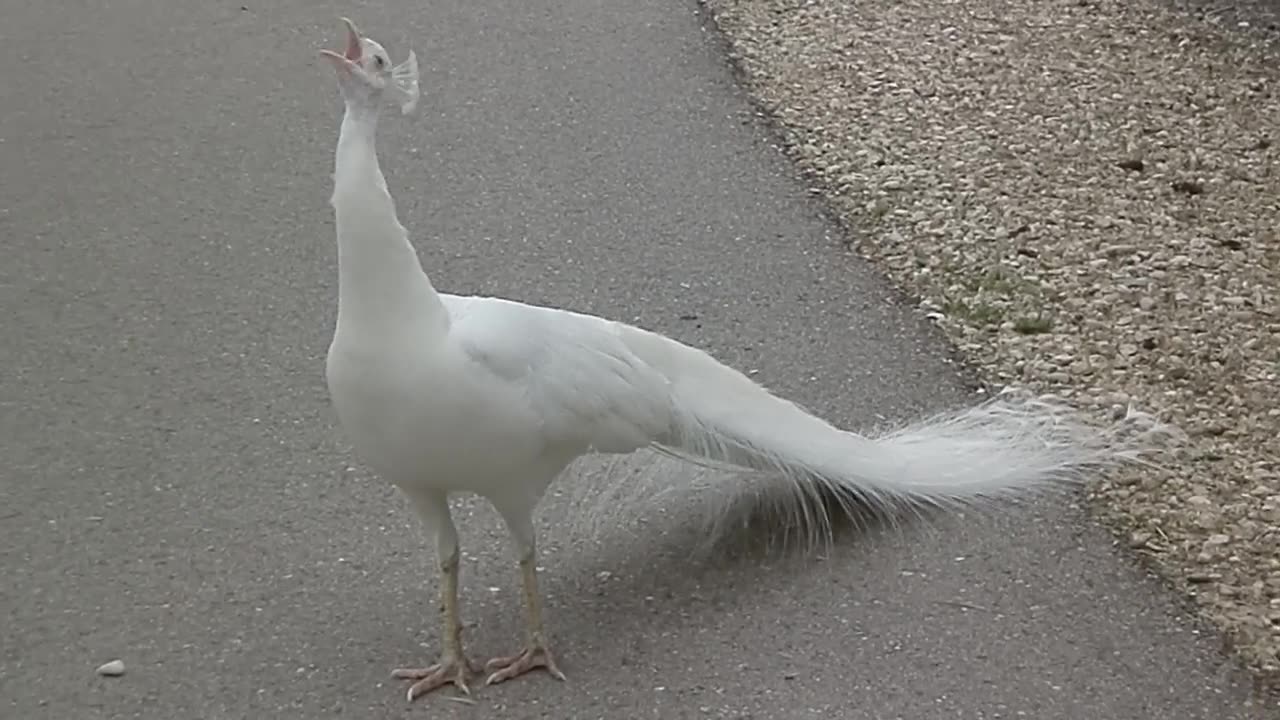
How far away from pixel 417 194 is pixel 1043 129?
203 cm

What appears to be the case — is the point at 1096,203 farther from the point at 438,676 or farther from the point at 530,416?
the point at 438,676

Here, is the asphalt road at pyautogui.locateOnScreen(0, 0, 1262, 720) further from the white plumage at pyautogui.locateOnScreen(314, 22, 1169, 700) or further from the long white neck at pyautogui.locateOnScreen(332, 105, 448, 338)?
the long white neck at pyautogui.locateOnScreen(332, 105, 448, 338)

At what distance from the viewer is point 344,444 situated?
13.5 ft

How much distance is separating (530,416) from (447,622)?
1.49ft

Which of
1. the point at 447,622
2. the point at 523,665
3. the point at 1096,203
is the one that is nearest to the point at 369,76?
the point at 447,622

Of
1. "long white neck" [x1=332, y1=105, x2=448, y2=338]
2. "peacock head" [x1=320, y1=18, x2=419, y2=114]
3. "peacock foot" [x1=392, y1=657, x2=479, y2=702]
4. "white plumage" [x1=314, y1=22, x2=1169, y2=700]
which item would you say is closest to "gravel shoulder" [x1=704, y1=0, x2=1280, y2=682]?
"white plumage" [x1=314, y1=22, x2=1169, y2=700]

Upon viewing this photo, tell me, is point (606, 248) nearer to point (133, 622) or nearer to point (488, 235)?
point (488, 235)

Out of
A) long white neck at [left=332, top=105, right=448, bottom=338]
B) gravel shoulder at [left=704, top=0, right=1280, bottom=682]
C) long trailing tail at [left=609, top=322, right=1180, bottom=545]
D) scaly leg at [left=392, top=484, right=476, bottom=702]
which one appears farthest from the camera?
gravel shoulder at [left=704, top=0, right=1280, bottom=682]

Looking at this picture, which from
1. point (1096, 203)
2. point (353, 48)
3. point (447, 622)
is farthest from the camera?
point (1096, 203)

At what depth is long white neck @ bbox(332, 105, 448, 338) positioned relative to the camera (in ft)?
9.46

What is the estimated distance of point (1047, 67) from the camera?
6234 millimetres

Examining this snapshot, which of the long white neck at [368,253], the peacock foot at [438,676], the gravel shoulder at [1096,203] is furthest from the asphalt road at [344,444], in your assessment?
the long white neck at [368,253]

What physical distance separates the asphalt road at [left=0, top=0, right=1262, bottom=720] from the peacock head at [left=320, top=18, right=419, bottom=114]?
3.49ft

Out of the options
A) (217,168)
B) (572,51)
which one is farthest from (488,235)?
(572,51)
